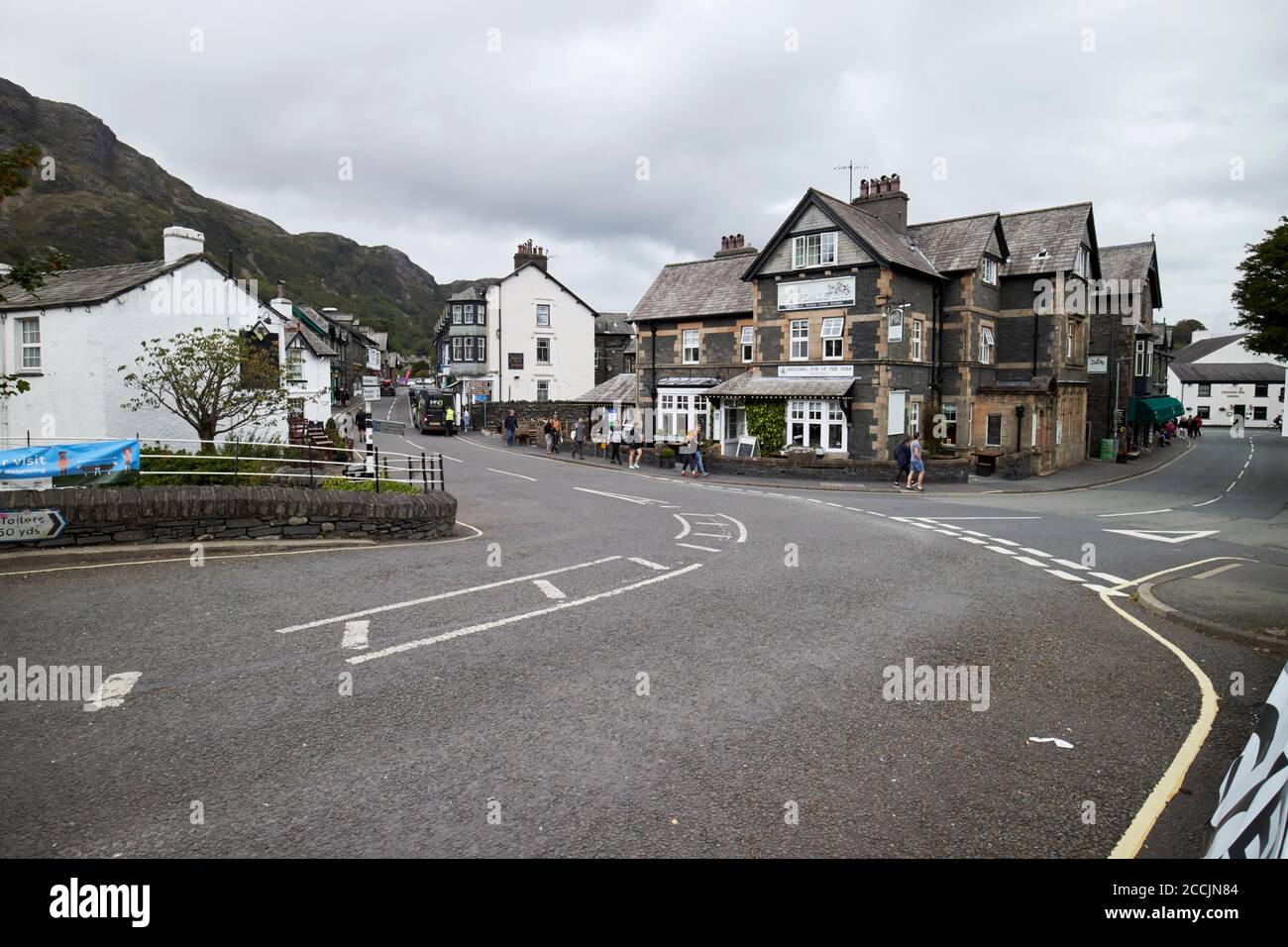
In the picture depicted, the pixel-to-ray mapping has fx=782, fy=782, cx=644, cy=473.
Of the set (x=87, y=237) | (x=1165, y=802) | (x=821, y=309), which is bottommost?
(x=1165, y=802)

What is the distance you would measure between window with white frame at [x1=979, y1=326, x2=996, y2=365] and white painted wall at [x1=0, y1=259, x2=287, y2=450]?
31097 millimetres

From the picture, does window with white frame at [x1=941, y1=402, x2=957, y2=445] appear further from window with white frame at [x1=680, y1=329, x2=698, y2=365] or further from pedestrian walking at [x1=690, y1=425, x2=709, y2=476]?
window with white frame at [x1=680, y1=329, x2=698, y2=365]

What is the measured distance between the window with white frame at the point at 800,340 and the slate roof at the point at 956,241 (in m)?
6.68

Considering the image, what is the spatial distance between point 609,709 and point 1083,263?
39881 mm

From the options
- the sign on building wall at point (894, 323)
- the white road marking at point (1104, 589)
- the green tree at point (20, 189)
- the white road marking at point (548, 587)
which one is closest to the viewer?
the green tree at point (20, 189)

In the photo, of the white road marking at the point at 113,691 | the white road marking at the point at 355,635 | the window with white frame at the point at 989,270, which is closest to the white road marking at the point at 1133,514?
the window with white frame at the point at 989,270

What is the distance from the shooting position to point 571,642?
8312 mm

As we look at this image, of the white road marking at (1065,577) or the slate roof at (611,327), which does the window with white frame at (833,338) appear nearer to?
the white road marking at (1065,577)

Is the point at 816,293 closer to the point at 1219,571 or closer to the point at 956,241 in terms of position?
the point at 956,241

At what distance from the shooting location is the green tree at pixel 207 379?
58.5ft
